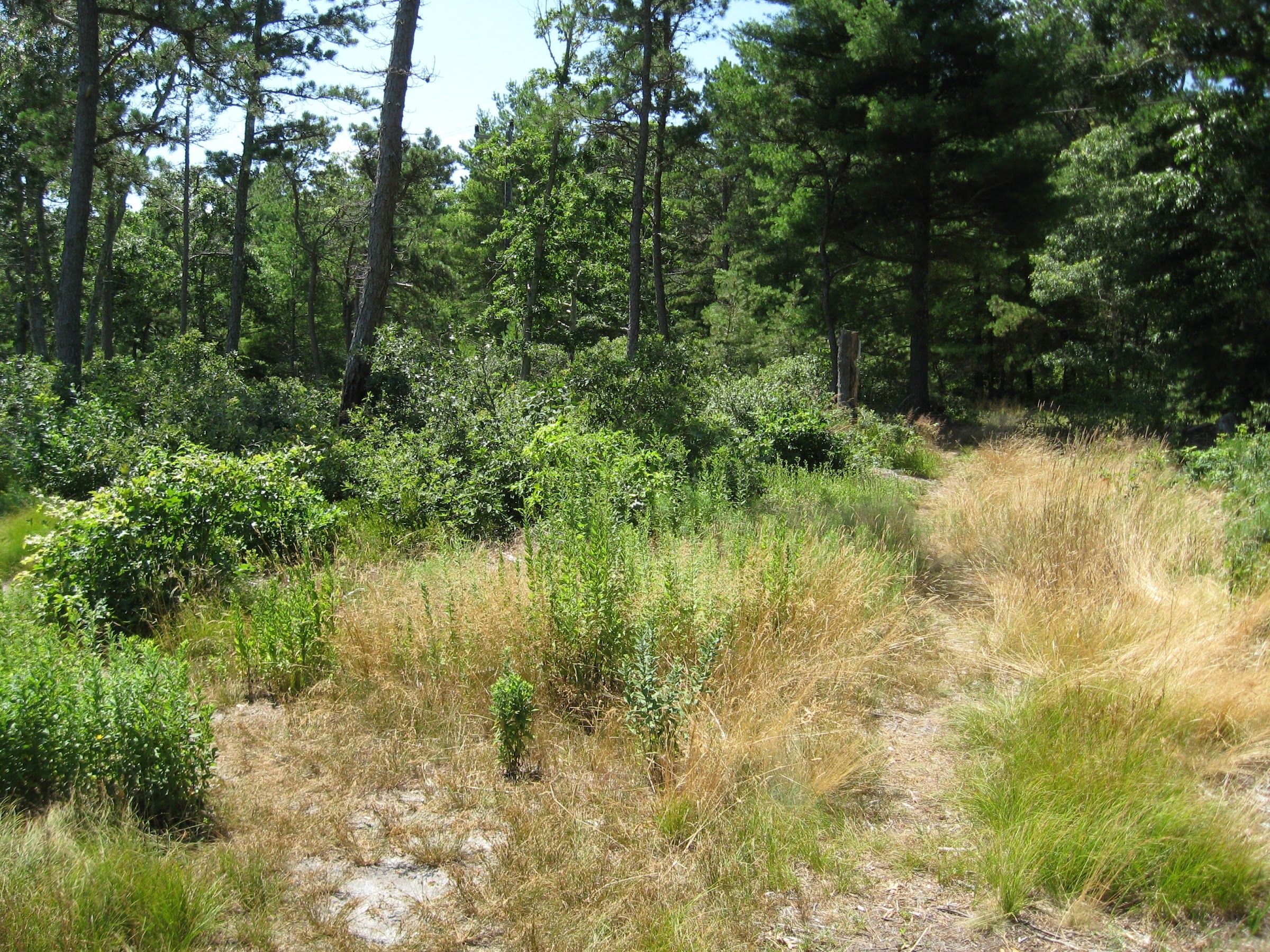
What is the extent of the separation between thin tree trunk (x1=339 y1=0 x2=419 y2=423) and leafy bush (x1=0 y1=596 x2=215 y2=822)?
28.4ft

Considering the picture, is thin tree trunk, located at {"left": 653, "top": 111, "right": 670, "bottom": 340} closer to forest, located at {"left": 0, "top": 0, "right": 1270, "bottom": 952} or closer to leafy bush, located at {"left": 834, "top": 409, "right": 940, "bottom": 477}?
forest, located at {"left": 0, "top": 0, "right": 1270, "bottom": 952}

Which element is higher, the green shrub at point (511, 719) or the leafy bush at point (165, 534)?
the leafy bush at point (165, 534)

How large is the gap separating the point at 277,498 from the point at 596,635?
3.68 m

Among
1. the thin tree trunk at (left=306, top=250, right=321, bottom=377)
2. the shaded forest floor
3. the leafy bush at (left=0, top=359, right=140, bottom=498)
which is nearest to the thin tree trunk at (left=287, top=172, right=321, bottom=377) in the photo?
the thin tree trunk at (left=306, top=250, right=321, bottom=377)

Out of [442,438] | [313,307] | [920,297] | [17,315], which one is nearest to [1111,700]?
[442,438]

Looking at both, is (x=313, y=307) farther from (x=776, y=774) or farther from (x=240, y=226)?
(x=776, y=774)

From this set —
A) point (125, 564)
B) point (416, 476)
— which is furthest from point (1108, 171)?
point (125, 564)

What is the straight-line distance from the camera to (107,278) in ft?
94.0

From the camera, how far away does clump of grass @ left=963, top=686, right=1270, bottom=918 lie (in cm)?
307

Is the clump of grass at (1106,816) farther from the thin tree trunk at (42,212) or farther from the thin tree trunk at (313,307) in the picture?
the thin tree trunk at (313,307)

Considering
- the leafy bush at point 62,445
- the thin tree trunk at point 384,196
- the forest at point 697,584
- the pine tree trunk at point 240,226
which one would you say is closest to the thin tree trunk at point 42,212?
the pine tree trunk at point 240,226

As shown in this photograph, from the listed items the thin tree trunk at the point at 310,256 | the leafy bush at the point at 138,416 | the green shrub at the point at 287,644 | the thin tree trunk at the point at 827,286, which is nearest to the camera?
the green shrub at the point at 287,644

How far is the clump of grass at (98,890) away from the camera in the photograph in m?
2.72

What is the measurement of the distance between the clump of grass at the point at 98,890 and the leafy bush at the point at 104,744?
19 cm
